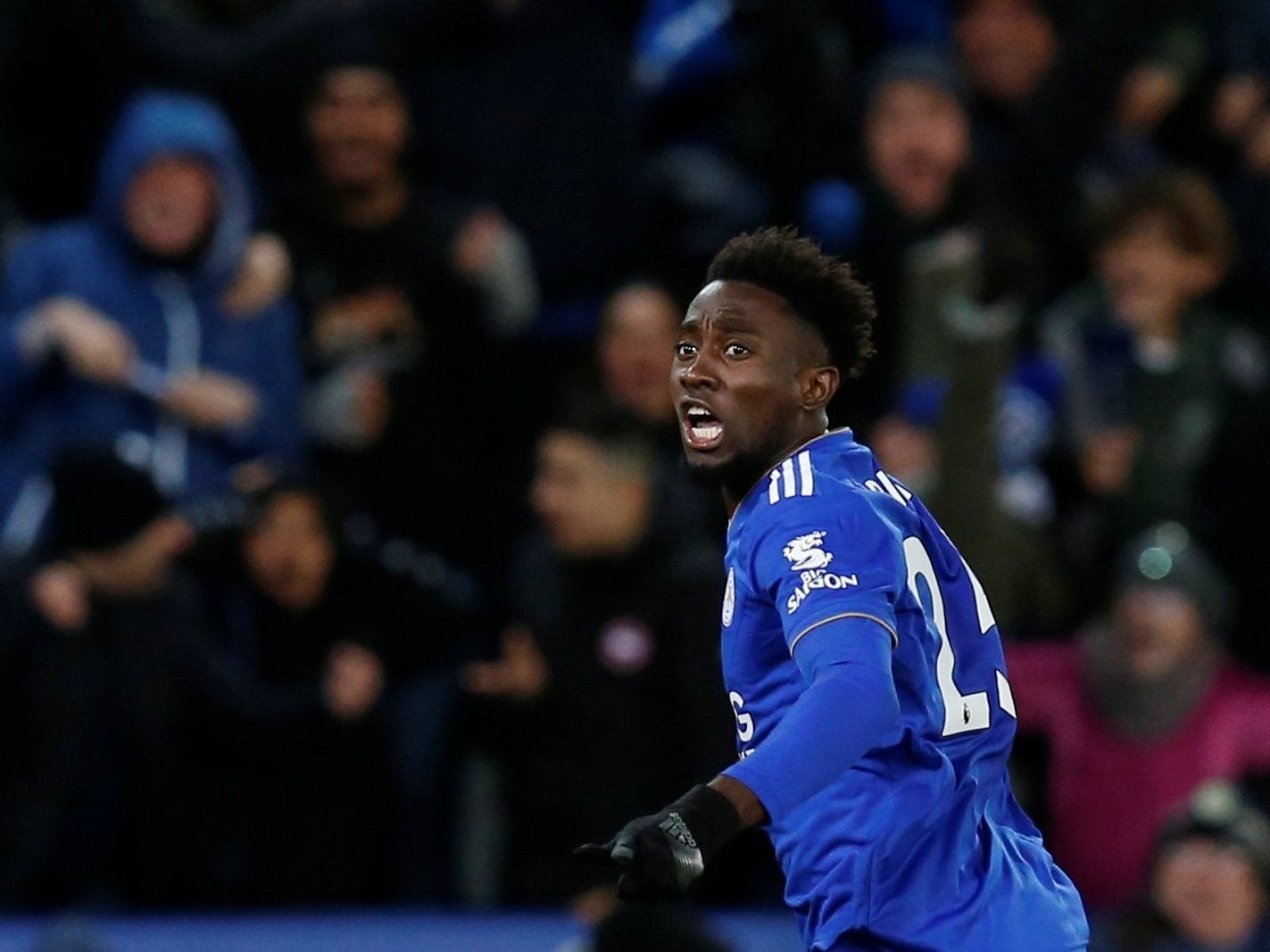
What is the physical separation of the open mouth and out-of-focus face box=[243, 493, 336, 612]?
345 centimetres

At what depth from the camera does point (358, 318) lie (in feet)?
24.2

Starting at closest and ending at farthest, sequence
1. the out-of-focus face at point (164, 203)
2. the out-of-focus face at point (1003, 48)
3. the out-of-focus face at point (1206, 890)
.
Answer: the out-of-focus face at point (1206, 890)
the out-of-focus face at point (164, 203)
the out-of-focus face at point (1003, 48)

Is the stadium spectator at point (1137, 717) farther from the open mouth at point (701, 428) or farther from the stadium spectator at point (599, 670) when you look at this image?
the open mouth at point (701, 428)

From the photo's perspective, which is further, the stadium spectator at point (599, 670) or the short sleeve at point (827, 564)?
the stadium spectator at point (599, 670)

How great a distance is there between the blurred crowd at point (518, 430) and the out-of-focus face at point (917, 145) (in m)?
0.01

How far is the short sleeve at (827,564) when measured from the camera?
10.6ft

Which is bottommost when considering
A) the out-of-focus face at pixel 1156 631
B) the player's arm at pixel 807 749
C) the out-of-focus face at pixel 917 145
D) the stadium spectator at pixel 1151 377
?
the player's arm at pixel 807 749

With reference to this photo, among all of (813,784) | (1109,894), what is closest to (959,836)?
(813,784)

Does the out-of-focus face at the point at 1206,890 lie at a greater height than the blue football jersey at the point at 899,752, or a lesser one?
lesser

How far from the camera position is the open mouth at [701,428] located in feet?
11.5

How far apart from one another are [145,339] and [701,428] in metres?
3.79

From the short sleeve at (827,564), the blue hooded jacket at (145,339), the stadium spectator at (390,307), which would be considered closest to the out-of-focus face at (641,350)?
the stadium spectator at (390,307)

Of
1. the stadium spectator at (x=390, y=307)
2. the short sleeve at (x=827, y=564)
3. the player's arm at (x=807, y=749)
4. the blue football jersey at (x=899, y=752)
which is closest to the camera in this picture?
the player's arm at (x=807, y=749)

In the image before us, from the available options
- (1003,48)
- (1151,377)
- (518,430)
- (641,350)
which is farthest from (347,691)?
(1003,48)
